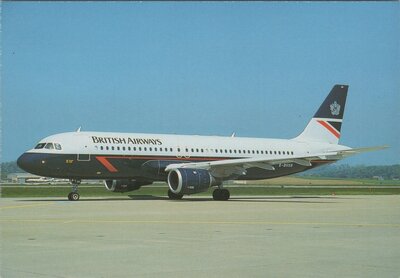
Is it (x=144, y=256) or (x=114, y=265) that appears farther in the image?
(x=144, y=256)

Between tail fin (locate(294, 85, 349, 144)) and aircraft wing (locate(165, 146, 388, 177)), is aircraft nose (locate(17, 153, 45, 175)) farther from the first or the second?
tail fin (locate(294, 85, 349, 144))

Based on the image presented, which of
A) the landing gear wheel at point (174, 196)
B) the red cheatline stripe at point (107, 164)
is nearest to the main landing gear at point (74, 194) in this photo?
the red cheatline stripe at point (107, 164)

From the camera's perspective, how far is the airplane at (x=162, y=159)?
32688 mm

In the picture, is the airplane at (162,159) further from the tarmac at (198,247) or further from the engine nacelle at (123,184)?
the tarmac at (198,247)

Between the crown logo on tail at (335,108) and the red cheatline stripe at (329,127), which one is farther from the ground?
the crown logo on tail at (335,108)

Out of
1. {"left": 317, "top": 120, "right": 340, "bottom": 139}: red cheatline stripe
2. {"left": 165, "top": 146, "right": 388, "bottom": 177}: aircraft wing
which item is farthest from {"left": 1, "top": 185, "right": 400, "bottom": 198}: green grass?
{"left": 165, "top": 146, "right": 388, "bottom": 177}: aircraft wing

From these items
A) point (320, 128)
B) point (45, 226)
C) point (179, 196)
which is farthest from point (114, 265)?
point (320, 128)

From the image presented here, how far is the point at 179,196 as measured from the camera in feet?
118

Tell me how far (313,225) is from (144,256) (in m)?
7.62

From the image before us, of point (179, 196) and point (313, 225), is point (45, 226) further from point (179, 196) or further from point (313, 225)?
point (179, 196)

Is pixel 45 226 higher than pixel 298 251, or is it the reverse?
pixel 298 251

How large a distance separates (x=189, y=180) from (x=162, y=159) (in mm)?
3413

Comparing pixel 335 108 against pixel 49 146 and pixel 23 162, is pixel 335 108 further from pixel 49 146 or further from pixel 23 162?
pixel 23 162

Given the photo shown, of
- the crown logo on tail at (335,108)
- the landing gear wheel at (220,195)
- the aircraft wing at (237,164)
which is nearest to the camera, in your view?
the aircraft wing at (237,164)
